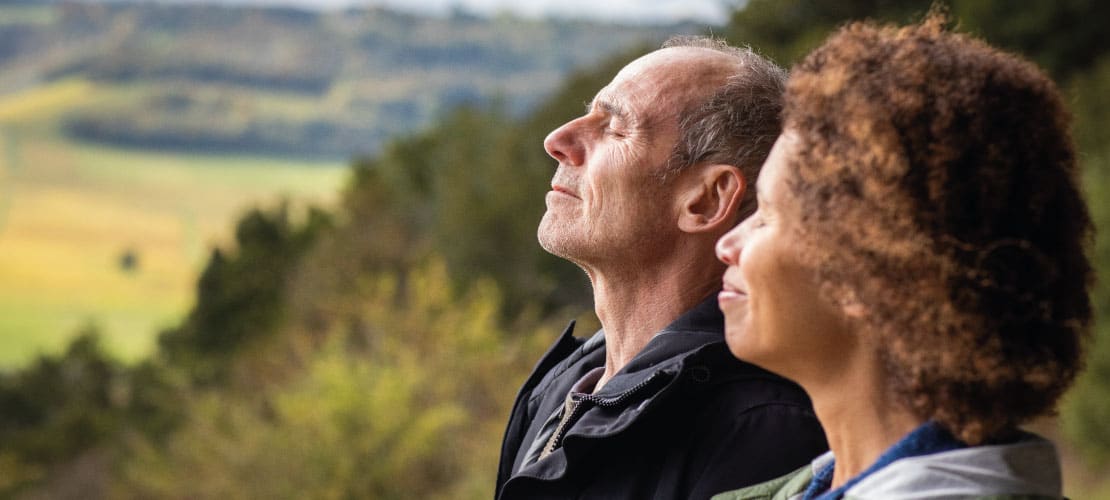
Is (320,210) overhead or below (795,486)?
overhead

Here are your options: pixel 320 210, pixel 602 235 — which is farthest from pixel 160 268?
pixel 602 235

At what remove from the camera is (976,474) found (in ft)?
4.66

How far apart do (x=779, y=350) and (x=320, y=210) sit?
40345mm

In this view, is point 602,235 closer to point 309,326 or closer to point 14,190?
point 309,326

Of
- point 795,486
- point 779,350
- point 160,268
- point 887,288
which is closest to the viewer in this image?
point 887,288

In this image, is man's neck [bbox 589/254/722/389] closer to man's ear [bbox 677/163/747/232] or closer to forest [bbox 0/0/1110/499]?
man's ear [bbox 677/163/747/232]

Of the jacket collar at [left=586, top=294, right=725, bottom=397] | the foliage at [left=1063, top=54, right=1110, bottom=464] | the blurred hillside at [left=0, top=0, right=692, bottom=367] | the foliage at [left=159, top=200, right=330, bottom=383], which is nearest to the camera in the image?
the jacket collar at [left=586, top=294, right=725, bottom=397]

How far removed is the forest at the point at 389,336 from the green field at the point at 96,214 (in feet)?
22.9

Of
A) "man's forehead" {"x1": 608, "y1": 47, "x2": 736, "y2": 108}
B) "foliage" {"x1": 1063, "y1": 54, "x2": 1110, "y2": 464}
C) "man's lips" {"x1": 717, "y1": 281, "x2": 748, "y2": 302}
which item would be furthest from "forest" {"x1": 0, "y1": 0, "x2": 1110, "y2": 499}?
"man's lips" {"x1": 717, "y1": 281, "x2": 748, "y2": 302}

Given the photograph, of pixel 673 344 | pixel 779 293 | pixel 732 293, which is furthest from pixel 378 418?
pixel 779 293

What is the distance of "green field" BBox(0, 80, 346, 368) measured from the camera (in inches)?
1994

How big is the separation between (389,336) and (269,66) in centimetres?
4109

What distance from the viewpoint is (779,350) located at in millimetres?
1616

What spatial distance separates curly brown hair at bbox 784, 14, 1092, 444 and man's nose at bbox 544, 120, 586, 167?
1043mm
